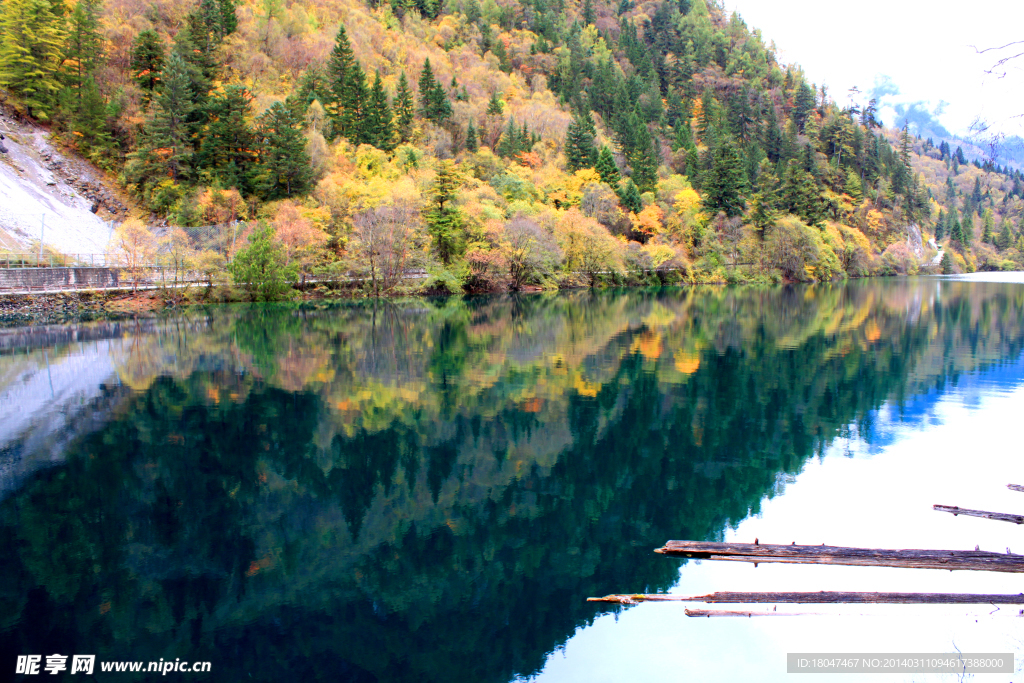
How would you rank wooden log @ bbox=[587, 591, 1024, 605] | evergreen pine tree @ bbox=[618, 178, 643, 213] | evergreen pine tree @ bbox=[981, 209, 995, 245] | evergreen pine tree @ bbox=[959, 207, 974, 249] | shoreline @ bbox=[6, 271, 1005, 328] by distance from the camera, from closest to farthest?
wooden log @ bbox=[587, 591, 1024, 605] < shoreline @ bbox=[6, 271, 1005, 328] < evergreen pine tree @ bbox=[618, 178, 643, 213] < evergreen pine tree @ bbox=[959, 207, 974, 249] < evergreen pine tree @ bbox=[981, 209, 995, 245]

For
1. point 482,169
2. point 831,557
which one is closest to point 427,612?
point 831,557

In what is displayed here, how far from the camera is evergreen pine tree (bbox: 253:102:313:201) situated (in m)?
51.6

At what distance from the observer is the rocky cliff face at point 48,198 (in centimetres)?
4075

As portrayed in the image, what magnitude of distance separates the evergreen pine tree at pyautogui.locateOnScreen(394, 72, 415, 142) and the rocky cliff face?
28.5 meters

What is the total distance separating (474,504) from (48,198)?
51477mm

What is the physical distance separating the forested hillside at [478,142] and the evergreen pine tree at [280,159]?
0.18 metres

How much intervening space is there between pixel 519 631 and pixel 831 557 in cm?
351

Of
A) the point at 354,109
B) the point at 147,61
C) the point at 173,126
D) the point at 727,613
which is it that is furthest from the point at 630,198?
the point at 727,613

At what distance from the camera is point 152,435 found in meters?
13.1

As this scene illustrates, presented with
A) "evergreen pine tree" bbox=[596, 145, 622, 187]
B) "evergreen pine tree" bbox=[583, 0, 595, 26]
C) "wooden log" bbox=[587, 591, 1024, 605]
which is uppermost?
"evergreen pine tree" bbox=[583, 0, 595, 26]

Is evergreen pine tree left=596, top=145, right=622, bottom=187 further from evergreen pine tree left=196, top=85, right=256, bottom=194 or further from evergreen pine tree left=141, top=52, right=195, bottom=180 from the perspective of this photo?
evergreen pine tree left=141, top=52, right=195, bottom=180

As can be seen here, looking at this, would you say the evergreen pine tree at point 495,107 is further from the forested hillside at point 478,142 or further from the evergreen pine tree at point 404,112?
the evergreen pine tree at point 404,112

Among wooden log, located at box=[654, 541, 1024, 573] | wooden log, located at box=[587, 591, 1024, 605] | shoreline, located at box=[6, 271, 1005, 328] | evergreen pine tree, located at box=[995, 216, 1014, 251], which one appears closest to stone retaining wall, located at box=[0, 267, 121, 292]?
shoreline, located at box=[6, 271, 1005, 328]

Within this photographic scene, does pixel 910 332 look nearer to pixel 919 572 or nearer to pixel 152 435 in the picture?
pixel 919 572
